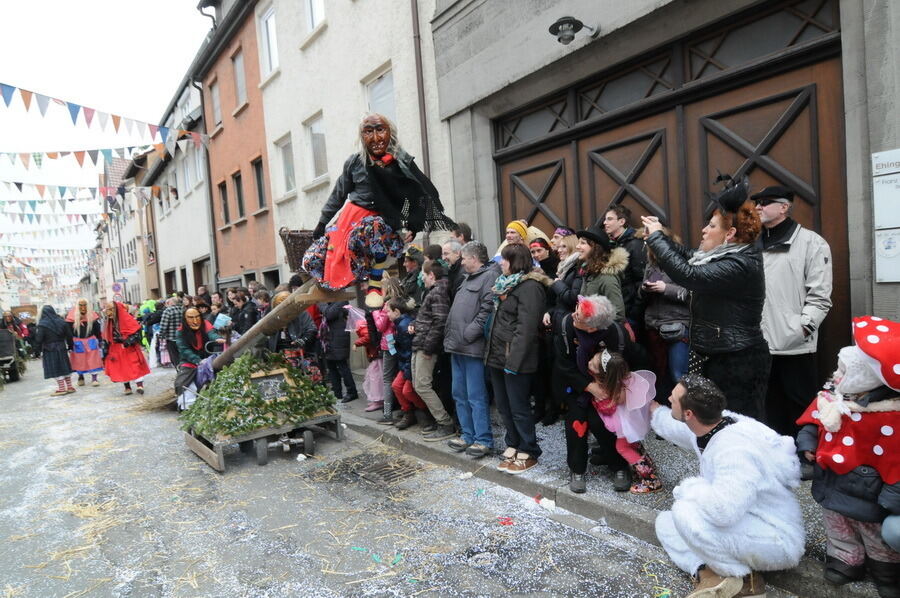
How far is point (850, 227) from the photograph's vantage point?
390cm

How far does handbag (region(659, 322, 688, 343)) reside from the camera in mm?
4258

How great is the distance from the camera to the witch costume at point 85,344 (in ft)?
40.7

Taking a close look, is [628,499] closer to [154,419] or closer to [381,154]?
[381,154]

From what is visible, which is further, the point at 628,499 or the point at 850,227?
the point at 850,227

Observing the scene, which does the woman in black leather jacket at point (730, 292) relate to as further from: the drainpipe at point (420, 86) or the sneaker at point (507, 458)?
the drainpipe at point (420, 86)

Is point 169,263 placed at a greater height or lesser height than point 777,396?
greater

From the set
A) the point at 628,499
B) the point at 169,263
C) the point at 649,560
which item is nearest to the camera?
the point at 649,560

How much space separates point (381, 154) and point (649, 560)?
10.1 ft

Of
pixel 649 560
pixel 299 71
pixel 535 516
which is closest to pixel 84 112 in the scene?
pixel 299 71

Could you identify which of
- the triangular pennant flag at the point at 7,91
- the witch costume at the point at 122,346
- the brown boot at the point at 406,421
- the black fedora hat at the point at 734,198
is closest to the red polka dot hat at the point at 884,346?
the black fedora hat at the point at 734,198

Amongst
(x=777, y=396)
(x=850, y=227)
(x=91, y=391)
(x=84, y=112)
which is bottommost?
(x=91, y=391)

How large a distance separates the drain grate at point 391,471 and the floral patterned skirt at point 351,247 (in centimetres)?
183

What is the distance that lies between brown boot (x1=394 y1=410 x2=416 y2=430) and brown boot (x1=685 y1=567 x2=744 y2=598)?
367 cm

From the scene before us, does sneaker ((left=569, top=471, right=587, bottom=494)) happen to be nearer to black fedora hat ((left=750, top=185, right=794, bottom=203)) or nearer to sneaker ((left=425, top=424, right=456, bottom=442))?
sneaker ((left=425, top=424, right=456, bottom=442))
